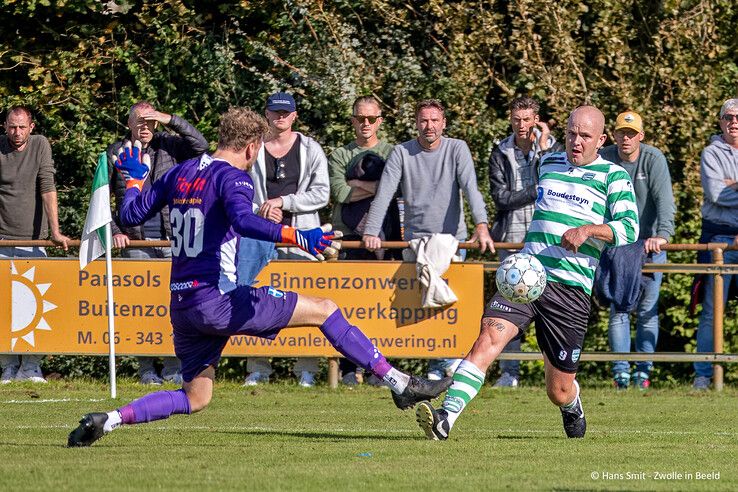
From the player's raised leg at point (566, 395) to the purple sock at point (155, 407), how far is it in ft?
7.79

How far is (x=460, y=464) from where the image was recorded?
24.9ft

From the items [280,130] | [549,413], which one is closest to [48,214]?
[280,130]

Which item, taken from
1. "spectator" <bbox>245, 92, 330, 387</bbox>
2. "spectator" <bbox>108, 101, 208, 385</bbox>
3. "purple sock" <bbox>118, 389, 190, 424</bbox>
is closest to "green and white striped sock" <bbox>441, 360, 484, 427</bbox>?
"purple sock" <bbox>118, 389, 190, 424</bbox>

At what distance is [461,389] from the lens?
8539mm

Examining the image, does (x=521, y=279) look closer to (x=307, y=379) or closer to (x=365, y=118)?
(x=365, y=118)

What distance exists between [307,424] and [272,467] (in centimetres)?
267

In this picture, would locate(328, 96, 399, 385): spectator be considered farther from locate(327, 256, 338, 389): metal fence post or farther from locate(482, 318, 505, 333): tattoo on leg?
locate(482, 318, 505, 333): tattoo on leg

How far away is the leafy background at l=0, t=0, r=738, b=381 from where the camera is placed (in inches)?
598

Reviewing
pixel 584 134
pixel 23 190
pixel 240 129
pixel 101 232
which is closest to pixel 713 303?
pixel 584 134

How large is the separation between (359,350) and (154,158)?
4.86m

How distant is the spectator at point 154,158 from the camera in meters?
12.6

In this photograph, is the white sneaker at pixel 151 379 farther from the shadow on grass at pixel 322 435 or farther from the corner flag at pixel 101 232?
the shadow on grass at pixel 322 435

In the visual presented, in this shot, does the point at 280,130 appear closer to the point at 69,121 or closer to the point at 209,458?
the point at 69,121

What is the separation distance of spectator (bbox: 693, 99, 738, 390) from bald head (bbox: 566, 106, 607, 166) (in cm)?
435
